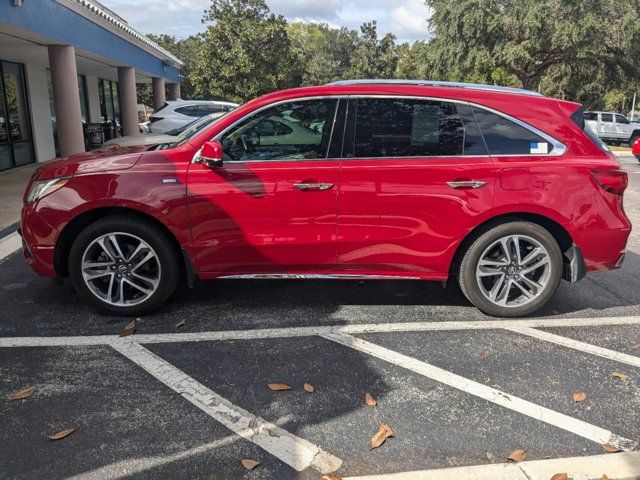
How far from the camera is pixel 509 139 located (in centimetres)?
423

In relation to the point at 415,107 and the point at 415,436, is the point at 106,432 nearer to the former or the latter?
the point at 415,436

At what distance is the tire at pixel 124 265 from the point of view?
4.21m

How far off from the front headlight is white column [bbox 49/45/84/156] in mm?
9299

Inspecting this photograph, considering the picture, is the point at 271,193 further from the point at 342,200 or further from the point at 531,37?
the point at 531,37

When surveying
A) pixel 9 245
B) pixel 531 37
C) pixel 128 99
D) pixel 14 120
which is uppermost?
pixel 531 37

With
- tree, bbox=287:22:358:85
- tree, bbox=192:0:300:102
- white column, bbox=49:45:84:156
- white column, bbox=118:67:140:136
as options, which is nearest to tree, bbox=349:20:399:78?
tree, bbox=287:22:358:85

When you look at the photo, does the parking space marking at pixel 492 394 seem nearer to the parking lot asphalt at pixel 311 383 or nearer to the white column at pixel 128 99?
the parking lot asphalt at pixel 311 383

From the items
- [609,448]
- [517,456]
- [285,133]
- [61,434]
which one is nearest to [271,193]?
[285,133]

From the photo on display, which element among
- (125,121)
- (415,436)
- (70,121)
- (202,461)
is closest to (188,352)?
(202,461)

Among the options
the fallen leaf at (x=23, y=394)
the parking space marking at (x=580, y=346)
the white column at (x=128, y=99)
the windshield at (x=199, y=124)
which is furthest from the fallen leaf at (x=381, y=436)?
the white column at (x=128, y=99)

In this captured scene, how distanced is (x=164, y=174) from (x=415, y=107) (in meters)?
1.98

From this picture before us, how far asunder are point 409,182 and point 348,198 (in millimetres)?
474

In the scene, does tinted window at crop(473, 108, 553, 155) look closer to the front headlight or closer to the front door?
the front door

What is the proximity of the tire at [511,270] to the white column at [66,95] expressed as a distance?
36.8 ft
